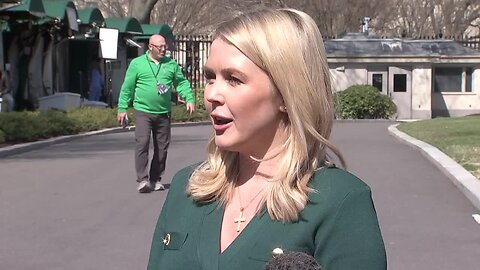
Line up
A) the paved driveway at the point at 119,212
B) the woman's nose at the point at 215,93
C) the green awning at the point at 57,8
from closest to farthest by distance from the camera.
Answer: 1. the woman's nose at the point at 215,93
2. the paved driveway at the point at 119,212
3. the green awning at the point at 57,8

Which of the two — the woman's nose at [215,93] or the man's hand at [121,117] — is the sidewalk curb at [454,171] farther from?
the woman's nose at [215,93]

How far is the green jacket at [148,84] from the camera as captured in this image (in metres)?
12.1

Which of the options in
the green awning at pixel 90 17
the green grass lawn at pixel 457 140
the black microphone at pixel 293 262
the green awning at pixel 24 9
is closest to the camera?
the black microphone at pixel 293 262

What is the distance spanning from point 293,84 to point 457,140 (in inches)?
734

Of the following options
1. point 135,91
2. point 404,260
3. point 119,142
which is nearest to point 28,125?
point 119,142

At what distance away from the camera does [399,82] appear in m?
41.9

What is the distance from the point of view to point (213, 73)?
2586 mm

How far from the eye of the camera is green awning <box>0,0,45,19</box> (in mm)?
26109

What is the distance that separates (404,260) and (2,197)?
611 centimetres

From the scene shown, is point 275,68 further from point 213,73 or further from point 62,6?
point 62,6

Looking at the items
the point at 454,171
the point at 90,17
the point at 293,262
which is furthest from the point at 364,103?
the point at 293,262

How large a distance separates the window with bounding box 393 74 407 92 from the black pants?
99.8ft

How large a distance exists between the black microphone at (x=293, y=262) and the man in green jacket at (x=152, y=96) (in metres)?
9.89

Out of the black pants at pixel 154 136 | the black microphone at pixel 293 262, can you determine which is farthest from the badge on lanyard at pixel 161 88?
the black microphone at pixel 293 262
